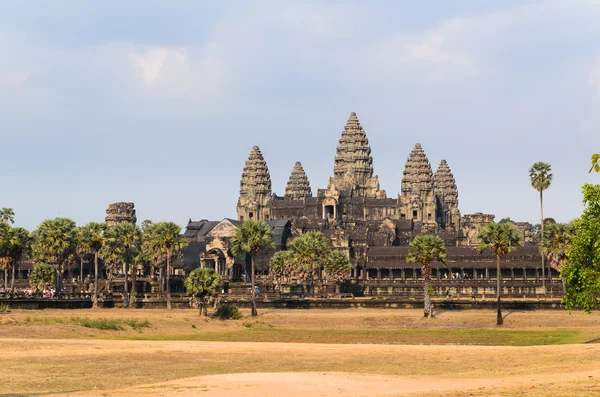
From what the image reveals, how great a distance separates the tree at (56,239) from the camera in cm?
13488

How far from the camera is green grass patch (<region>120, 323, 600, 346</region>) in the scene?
93.8m

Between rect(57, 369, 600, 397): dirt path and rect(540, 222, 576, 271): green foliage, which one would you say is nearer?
rect(57, 369, 600, 397): dirt path

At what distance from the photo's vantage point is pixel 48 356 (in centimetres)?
7144

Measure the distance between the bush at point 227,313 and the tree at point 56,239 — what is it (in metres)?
24.3

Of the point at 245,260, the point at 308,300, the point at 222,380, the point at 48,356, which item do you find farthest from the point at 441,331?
the point at 245,260

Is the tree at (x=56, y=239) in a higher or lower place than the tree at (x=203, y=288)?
higher

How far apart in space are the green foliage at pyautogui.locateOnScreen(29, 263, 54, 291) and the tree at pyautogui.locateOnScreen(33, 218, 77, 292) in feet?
68.6

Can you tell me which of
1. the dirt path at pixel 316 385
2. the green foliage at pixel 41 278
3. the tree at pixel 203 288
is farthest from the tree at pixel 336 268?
the dirt path at pixel 316 385

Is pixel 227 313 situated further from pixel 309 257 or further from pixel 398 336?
pixel 309 257

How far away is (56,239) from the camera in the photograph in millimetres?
135250

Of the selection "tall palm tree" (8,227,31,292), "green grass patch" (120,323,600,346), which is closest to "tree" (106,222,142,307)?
"tall palm tree" (8,227,31,292)

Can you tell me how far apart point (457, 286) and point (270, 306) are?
42515mm

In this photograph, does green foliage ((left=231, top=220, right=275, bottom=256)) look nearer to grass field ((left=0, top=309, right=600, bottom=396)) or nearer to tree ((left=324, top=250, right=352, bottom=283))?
grass field ((left=0, top=309, right=600, bottom=396))

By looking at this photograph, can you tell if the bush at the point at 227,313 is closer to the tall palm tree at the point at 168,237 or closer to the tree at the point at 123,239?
the tall palm tree at the point at 168,237
